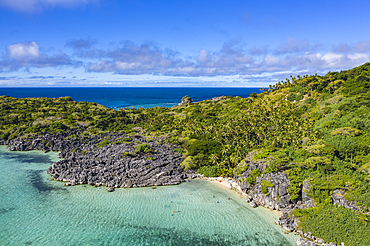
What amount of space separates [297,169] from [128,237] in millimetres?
38489

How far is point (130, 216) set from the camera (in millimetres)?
42094

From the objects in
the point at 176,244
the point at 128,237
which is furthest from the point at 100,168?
the point at 176,244

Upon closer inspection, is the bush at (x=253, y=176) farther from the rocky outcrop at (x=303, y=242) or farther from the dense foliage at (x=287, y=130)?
the rocky outcrop at (x=303, y=242)

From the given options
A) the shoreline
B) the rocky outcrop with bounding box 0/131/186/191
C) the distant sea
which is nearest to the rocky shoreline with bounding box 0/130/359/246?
the rocky outcrop with bounding box 0/131/186/191

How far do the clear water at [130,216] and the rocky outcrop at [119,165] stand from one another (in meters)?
2.67

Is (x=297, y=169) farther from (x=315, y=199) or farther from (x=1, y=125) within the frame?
(x=1, y=125)

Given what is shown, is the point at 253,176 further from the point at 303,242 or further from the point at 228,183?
the point at 303,242

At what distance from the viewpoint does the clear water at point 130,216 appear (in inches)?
1400

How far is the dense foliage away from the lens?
39.7m

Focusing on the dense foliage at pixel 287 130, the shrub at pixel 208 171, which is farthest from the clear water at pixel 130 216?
the dense foliage at pixel 287 130

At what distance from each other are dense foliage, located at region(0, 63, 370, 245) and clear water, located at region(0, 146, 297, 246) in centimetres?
918

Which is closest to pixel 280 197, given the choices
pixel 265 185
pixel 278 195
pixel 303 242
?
pixel 278 195

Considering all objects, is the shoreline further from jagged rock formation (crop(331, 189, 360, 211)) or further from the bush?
jagged rock formation (crop(331, 189, 360, 211))

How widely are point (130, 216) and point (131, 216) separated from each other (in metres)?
0.21
